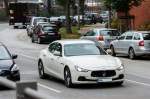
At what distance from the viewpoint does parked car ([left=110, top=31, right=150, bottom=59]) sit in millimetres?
27859

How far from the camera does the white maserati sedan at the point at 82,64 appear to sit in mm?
15570

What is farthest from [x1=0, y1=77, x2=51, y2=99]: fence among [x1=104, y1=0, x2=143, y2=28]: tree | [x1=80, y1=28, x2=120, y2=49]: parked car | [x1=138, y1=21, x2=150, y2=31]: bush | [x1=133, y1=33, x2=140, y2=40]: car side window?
[x1=138, y1=21, x2=150, y2=31]: bush

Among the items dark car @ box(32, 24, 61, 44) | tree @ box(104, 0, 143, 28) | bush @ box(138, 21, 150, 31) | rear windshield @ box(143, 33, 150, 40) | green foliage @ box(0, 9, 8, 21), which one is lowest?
green foliage @ box(0, 9, 8, 21)

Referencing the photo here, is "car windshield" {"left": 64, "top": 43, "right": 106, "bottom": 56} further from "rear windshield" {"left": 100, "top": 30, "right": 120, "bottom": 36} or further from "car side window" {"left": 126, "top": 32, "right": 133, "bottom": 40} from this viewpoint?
"rear windshield" {"left": 100, "top": 30, "right": 120, "bottom": 36}

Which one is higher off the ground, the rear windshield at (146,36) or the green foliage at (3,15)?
the rear windshield at (146,36)

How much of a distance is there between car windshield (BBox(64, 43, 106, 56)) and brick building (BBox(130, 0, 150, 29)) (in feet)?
88.6

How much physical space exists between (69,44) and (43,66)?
1696 mm

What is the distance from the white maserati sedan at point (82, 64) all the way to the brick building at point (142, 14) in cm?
2708

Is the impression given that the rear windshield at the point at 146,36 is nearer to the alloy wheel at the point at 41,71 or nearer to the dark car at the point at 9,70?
the alloy wheel at the point at 41,71

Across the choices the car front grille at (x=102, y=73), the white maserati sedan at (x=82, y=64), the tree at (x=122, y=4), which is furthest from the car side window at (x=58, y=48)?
the tree at (x=122, y=4)

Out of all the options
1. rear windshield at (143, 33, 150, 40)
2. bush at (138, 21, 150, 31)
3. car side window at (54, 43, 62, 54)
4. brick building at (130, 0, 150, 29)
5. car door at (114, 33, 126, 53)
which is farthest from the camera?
brick building at (130, 0, 150, 29)

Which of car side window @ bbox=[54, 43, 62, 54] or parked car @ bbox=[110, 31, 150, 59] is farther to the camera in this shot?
parked car @ bbox=[110, 31, 150, 59]

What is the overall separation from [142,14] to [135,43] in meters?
17.6

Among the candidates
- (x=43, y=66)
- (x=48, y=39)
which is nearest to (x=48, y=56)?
(x=43, y=66)
